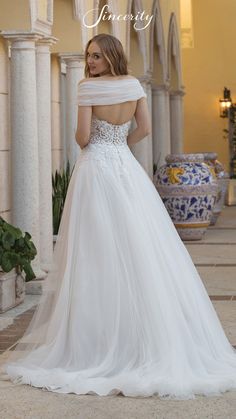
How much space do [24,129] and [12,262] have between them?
1410 millimetres

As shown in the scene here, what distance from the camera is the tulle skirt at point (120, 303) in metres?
5.12

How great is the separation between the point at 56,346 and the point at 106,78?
4.59 ft

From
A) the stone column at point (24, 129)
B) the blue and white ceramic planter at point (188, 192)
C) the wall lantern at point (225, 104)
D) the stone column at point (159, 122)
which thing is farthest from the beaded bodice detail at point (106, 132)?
the wall lantern at point (225, 104)

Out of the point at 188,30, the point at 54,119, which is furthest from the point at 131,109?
the point at 188,30

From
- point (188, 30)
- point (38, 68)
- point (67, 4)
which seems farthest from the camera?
point (188, 30)

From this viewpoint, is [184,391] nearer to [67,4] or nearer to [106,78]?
[106,78]

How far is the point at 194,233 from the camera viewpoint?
13484 mm

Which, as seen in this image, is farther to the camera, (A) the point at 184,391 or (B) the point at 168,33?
(B) the point at 168,33

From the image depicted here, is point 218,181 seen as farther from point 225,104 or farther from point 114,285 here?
point 114,285

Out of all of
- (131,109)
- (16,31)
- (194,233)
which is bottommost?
(194,233)

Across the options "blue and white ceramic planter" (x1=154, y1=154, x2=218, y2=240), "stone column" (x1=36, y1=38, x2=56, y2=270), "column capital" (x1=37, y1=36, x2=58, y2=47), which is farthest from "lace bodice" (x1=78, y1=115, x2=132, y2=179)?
"blue and white ceramic planter" (x1=154, y1=154, x2=218, y2=240)

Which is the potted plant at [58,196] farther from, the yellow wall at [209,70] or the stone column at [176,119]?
the yellow wall at [209,70]

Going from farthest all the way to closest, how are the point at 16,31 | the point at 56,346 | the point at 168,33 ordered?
the point at 168,33, the point at 16,31, the point at 56,346

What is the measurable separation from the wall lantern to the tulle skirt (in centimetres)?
1861
